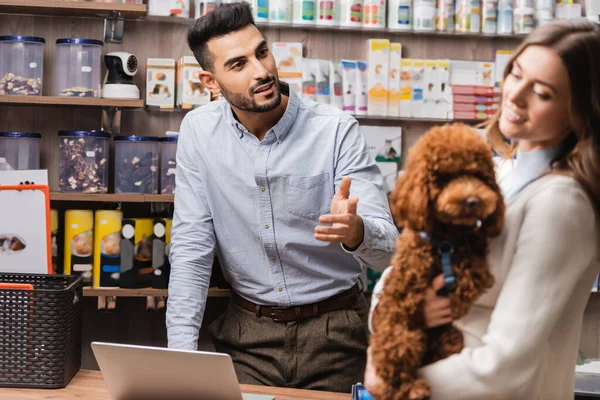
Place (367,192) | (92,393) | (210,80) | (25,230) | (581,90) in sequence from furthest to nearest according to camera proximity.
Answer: (210,80) < (367,192) < (25,230) < (92,393) < (581,90)

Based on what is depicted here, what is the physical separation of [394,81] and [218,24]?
1.11 meters

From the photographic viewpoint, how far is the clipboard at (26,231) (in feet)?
6.61

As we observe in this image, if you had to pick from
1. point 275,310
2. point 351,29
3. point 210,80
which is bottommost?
point 275,310

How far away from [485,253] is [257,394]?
2.97 ft

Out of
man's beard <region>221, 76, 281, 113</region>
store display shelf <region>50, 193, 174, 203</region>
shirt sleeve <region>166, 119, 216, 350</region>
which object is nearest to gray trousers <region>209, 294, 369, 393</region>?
shirt sleeve <region>166, 119, 216, 350</region>

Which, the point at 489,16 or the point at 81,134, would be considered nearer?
the point at 81,134

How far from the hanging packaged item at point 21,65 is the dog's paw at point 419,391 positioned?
2450 mm

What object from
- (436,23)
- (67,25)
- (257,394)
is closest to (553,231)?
(257,394)

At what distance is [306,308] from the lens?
227cm

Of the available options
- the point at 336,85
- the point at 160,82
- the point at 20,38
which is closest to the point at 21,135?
the point at 20,38

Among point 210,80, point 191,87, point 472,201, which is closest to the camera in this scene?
point 472,201

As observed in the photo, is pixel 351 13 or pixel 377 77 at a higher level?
pixel 351 13

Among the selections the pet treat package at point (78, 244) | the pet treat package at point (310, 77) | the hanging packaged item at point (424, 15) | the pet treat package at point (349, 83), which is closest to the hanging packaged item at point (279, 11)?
the pet treat package at point (310, 77)

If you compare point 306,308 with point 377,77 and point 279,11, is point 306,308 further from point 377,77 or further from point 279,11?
point 279,11
